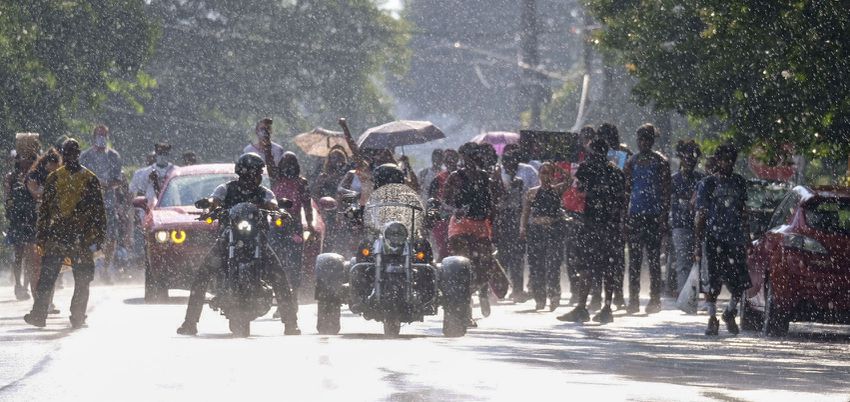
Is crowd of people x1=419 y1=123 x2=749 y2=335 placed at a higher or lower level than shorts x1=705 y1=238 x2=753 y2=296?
higher

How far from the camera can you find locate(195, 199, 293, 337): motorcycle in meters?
16.5

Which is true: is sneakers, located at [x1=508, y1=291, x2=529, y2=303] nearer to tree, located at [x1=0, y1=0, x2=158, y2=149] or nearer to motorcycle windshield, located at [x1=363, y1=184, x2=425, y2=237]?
motorcycle windshield, located at [x1=363, y1=184, x2=425, y2=237]

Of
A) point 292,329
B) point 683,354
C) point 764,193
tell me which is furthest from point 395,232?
point 764,193

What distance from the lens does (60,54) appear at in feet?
117

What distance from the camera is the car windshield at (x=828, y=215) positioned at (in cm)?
1797

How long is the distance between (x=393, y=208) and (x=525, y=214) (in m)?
6.74

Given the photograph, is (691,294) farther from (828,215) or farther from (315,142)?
(315,142)

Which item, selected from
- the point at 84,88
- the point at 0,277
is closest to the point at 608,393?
the point at 0,277

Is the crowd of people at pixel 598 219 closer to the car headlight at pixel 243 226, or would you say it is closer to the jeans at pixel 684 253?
the jeans at pixel 684 253

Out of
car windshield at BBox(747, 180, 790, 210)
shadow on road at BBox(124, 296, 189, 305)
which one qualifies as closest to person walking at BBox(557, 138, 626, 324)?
shadow on road at BBox(124, 296, 189, 305)

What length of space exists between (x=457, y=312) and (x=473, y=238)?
3.02 meters

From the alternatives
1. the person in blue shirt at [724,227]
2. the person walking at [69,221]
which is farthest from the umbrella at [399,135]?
the person in blue shirt at [724,227]

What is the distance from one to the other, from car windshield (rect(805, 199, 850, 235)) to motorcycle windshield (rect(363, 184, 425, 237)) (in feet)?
11.5

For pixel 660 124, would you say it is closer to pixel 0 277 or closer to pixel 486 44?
pixel 0 277
